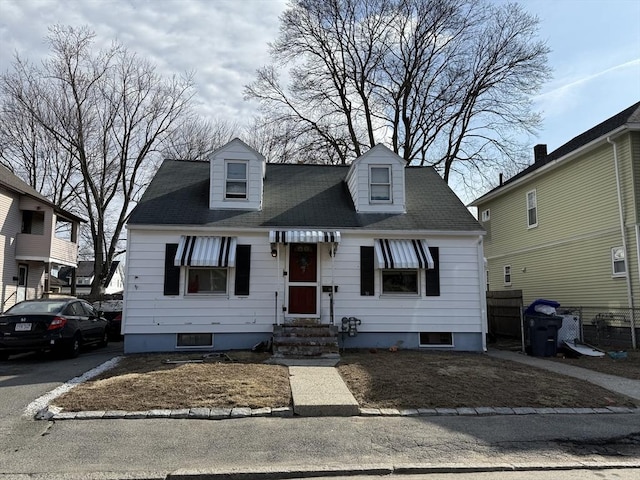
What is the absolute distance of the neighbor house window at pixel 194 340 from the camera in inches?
479

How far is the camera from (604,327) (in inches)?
567

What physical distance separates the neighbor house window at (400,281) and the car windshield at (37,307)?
8.26m

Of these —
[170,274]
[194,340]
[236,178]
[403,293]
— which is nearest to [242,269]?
[170,274]

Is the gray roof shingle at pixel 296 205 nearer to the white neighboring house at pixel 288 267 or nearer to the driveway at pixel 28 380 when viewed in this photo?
the white neighboring house at pixel 288 267

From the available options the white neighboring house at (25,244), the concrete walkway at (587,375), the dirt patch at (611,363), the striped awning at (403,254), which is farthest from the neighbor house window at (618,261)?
the white neighboring house at (25,244)

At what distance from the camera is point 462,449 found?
17.4ft

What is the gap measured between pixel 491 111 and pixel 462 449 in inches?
999

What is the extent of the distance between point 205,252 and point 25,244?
55.0 ft

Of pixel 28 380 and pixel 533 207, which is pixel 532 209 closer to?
pixel 533 207

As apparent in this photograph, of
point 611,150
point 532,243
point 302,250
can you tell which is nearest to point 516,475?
point 302,250

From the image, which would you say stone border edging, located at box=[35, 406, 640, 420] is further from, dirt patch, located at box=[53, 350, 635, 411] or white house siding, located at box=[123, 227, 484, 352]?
white house siding, located at box=[123, 227, 484, 352]

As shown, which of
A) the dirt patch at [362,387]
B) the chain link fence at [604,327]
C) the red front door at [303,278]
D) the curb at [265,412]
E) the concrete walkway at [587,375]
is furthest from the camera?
the chain link fence at [604,327]

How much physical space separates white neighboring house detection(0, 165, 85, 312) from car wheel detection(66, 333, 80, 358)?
13215 millimetres

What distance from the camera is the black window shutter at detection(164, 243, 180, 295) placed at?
12.0 metres
